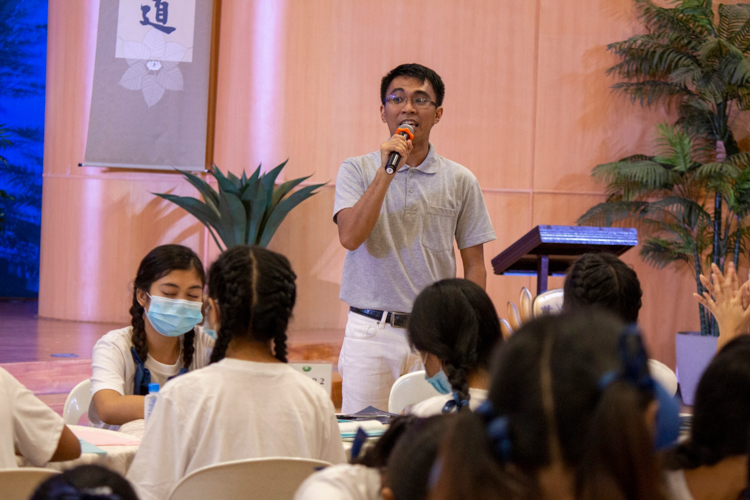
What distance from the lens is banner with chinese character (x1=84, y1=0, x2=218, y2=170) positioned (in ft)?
19.1

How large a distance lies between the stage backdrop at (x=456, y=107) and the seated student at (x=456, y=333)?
14.2 ft

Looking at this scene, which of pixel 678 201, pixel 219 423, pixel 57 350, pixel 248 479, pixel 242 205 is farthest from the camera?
pixel 678 201

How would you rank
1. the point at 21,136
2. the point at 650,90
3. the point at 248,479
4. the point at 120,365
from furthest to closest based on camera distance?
the point at 21,136 < the point at 650,90 < the point at 120,365 < the point at 248,479

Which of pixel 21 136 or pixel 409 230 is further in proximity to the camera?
pixel 21 136

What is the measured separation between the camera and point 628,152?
19.2ft

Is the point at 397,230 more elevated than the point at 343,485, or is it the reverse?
the point at 397,230

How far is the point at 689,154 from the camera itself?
5.33 meters

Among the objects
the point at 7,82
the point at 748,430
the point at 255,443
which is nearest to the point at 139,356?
the point at 255,443

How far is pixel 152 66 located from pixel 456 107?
7.88 ft

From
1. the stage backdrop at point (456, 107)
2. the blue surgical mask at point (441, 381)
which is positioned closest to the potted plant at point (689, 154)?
the stage backdrop at point (456, 107)

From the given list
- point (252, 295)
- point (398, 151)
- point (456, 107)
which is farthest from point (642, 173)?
point (252, 295)

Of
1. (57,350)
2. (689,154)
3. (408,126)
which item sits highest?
(689,154)

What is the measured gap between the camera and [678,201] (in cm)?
544

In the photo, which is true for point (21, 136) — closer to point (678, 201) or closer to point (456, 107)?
point (456, 107)
